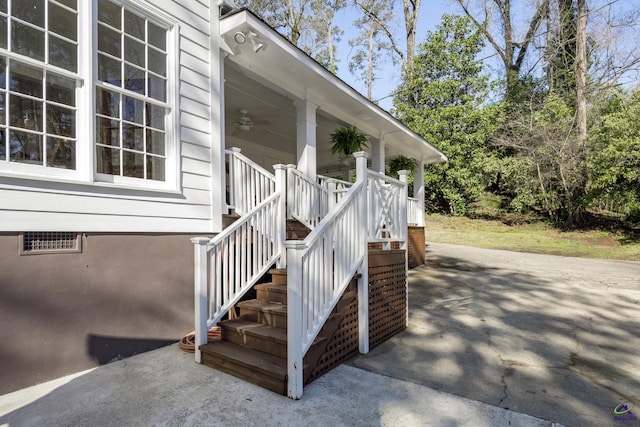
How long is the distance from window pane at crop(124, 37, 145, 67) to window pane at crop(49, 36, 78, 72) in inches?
20.0

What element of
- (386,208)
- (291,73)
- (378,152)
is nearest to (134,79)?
(291,73)

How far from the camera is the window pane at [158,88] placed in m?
A: 3.72

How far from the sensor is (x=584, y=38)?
15188mm

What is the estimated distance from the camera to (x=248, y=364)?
2.79 m

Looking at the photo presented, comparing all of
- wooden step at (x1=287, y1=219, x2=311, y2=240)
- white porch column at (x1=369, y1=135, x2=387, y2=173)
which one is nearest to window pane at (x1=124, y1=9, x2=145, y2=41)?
wooden step at (x1=287, y1=219, x2=311, y2=240)

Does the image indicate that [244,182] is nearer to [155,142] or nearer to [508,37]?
[155,142]

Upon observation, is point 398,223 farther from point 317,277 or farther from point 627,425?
point 627,425

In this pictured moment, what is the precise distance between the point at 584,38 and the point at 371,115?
47.6 ft

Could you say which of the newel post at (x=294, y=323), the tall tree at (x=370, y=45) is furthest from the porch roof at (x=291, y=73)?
the tall tree at (x=370, y=45)

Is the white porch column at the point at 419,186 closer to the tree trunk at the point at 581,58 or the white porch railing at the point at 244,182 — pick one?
the white porch railing at the point at 244,182

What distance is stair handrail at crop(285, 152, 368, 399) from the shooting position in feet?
8.38

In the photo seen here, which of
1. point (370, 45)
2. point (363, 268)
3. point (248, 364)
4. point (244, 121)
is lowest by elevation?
point (248, 364)

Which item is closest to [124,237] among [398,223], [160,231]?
[160,231]

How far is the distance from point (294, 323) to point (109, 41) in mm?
3266
